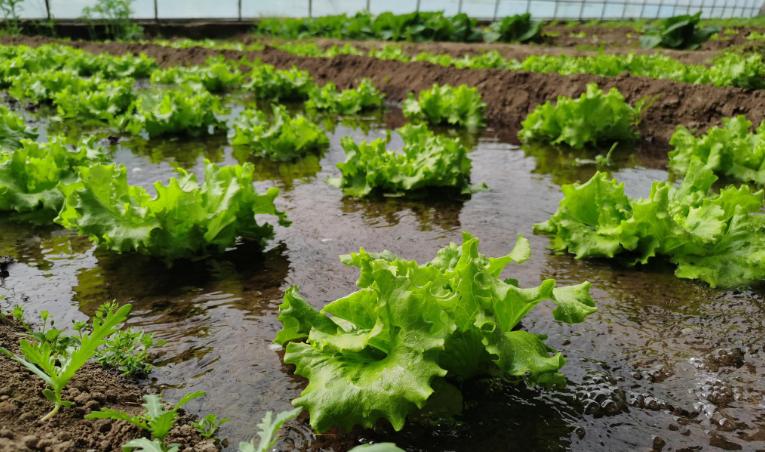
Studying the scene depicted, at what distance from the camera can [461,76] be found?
36.8ft

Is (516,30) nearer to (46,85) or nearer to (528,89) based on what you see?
(528,89)

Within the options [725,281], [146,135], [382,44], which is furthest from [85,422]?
[382,44]

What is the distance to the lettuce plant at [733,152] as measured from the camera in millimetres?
6168

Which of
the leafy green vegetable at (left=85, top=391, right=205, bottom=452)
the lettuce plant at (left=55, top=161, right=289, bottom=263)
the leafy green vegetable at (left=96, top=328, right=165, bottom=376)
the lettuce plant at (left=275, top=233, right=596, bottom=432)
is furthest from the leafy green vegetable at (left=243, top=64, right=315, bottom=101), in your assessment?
the leafy green vegetable at (left=85, top=391, right=205, bottom=452)

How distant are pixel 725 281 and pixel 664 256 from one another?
48cm

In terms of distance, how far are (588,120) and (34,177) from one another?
625 centimetres

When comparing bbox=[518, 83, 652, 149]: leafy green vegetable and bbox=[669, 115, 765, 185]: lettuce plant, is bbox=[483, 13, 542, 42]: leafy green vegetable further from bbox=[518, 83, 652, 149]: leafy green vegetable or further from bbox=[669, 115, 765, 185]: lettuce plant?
bbox=[669, 115, 765, 185]: lettuce plant

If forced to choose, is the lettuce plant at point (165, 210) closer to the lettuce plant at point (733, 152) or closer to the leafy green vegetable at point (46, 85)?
the lettuce plant at point (733, 152)

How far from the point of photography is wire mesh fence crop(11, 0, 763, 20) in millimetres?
27562

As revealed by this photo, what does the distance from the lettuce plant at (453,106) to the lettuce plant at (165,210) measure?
5799 millimetres

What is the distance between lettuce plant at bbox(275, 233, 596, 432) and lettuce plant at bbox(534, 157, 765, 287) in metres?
1.46

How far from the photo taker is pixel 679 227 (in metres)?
3.77

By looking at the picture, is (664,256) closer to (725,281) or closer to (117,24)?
(725,281)

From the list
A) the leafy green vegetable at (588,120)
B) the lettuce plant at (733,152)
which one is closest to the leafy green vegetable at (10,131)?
the leafy green vegetable at (588,120)
